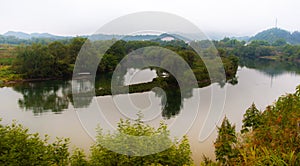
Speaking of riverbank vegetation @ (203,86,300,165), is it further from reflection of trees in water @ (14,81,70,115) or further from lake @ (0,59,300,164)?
reflection of trees in water @ (14,81,70,115)

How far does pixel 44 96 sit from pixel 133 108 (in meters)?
8.22

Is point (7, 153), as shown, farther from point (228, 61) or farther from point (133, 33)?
point (228, 61)

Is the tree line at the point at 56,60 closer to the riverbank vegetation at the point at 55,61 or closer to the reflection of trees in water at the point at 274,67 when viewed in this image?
the riverbank vegetation at the point at 55,61

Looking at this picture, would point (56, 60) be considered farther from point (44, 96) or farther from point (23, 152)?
point (23, 152)

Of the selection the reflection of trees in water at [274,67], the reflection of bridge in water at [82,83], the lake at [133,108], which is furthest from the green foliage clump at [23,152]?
the reflection of trees in water at [274,67]

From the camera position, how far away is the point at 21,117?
37.1ft

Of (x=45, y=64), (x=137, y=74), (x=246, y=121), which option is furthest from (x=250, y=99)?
(x=45, y=64)

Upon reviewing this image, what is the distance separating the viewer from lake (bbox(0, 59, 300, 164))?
920 centimetres

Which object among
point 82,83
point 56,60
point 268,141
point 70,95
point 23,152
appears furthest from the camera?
point 56,60

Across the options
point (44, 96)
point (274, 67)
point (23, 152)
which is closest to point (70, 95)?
point (44, 96)

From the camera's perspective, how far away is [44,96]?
51.6ft

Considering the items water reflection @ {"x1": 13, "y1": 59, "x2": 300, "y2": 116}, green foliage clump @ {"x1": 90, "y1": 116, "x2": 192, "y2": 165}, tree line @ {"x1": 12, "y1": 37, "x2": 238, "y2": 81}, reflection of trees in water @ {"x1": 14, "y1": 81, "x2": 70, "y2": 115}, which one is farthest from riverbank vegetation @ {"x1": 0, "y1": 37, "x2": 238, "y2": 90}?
green foliage clump @ {"x1": 90, "y1": 116, "x2": 192, "y2": 165}

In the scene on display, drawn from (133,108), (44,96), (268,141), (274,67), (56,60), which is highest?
(56,60)

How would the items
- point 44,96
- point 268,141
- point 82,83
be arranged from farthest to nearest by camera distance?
1. point 82,83
2. point 44,96
3. point 268,141
